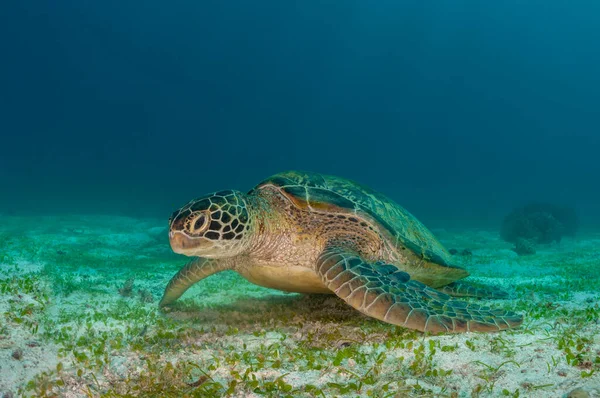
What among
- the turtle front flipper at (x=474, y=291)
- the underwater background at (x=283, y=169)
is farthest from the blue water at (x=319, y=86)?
the turtle front flipper at (x=474, y=291)

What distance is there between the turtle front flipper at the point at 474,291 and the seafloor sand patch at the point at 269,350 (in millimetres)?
269

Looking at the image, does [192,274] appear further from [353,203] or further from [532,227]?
[532,227]

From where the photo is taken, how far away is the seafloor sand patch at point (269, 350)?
2.08 metres

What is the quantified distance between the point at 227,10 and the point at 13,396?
134037 mm

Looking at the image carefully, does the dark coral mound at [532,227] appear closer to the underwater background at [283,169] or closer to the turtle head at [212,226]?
the underwater background at [283,169]

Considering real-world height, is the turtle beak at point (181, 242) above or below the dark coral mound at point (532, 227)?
below

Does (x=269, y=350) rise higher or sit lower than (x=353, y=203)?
lower

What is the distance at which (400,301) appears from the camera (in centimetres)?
317

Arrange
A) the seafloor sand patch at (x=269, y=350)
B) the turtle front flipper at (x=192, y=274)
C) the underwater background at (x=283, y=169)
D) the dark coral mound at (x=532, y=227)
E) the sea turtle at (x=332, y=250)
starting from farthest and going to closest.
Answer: the dark coral mound at (x=532, y=227) < the turtle front flipper at (x=192, y=274) < the sea turtle at (x=332, y=250) < the underwater background at (x=283, y=169) < the seafloor sand patch at (x=269, y=350)

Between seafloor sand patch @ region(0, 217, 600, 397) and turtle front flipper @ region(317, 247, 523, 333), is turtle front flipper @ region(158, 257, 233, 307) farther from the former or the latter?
turtle front flipper @ region(317, 247, 523, 333)

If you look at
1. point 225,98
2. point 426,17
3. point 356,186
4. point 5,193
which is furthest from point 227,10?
point 356,186

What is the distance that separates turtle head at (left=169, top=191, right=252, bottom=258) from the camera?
3.57m

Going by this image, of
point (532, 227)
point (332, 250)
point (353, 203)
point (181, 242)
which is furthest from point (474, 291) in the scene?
point (532, 227)

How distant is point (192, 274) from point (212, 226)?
151cm
